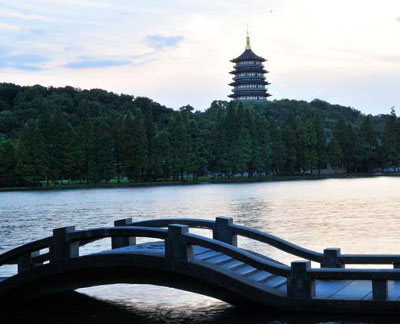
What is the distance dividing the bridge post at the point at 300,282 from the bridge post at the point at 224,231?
2576 millimetres

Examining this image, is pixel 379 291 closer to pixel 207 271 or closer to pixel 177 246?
pixel 207 271

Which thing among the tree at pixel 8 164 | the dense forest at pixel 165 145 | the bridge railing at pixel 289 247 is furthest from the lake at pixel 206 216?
the dense forest at pixel 165 145

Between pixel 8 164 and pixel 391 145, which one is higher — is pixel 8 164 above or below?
below

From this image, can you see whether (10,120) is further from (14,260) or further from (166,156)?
(14,260)

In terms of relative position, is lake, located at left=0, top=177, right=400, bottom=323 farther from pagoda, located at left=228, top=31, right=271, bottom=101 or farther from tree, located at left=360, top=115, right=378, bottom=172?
pagoda, located at left=228, top=31, right=271, bottom=101

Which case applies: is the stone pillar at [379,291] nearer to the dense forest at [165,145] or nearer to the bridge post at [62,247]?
the bridge post at [62,247]

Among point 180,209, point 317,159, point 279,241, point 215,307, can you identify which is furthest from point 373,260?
point 317,159

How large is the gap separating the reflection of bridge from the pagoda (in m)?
162

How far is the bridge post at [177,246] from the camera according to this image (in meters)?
11.9

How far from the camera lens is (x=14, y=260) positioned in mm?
13906

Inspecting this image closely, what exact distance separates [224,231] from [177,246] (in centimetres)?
228

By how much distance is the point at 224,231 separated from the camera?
46.0 feet

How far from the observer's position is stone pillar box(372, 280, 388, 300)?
11.1 meters

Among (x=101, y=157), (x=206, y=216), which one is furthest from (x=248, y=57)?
(x=206, y=216)
